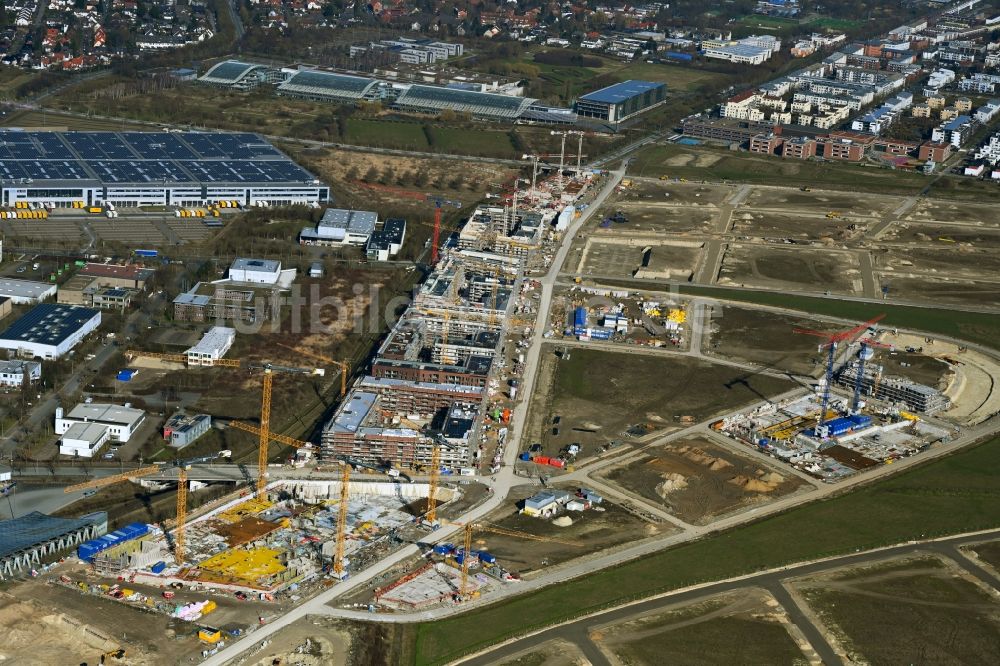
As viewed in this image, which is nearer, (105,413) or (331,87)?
(105,413)

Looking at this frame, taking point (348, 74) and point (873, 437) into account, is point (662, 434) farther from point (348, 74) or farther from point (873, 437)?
point (348, 74)

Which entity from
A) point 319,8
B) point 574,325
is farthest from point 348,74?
point 574,325

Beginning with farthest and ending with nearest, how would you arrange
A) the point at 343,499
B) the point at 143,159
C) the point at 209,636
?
the point at 143,159, the point at 343,499, the point at 209,636

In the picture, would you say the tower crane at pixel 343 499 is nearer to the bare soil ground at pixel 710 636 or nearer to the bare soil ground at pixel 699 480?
the bare soil ground at pixel 699 480

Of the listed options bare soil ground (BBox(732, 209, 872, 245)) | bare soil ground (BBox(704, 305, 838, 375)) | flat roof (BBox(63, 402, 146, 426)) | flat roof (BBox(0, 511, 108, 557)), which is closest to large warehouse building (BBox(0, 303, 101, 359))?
flat roof (BBox(63, 402, 146, 426))

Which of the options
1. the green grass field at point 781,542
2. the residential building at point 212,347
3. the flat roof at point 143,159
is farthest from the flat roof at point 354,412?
the flat roof at point 143,159

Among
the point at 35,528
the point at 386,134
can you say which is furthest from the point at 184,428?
the point at 386,134

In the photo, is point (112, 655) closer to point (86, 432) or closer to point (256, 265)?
point (86, 432)

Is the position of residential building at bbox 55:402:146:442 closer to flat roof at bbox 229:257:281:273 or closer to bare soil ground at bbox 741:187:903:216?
flat roof at bbox 229:257:281:273
